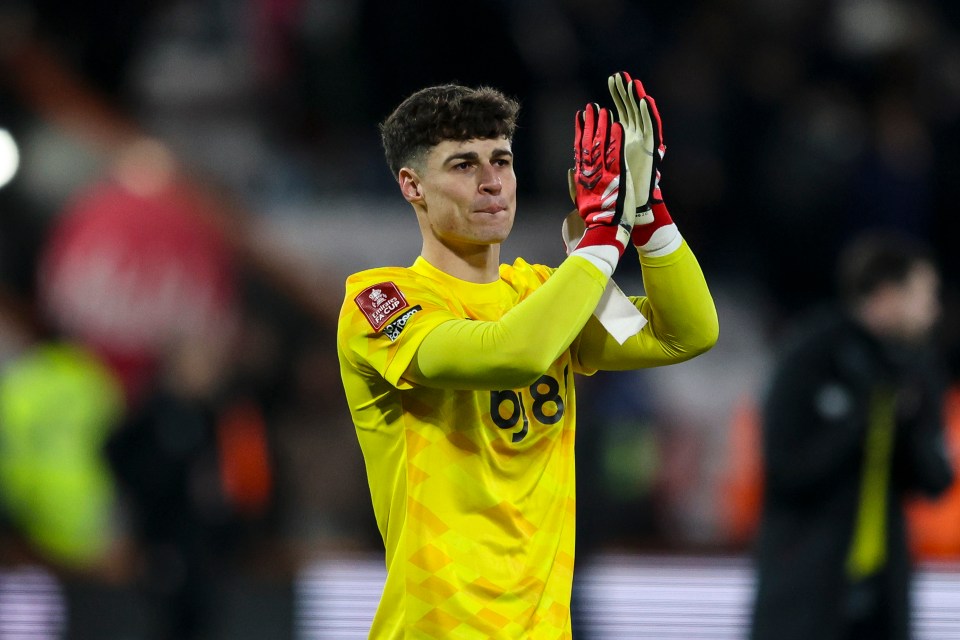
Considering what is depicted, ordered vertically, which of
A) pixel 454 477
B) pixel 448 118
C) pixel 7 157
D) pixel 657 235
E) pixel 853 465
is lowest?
pixel 853 465

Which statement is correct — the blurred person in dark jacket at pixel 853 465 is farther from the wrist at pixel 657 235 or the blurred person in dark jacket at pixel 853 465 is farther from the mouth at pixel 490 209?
the mouth at pixel 490 209

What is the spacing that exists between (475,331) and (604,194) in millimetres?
391

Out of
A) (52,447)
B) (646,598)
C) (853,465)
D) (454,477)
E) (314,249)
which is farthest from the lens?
(314,249)

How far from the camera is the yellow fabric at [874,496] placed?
5285mm

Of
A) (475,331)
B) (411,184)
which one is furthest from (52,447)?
(475,331)

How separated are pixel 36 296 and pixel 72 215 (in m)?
0.62

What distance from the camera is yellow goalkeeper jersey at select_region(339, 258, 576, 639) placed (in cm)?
310

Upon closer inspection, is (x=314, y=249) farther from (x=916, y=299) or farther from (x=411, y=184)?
(x=411, y=184)

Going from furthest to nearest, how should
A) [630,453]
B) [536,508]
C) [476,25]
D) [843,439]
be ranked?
[476,25] < [630,453] < [843,439] < [536,508]

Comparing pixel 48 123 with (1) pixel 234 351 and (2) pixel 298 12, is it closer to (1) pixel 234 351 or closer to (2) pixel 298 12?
(2) pixel 298 12

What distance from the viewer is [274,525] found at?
755cm

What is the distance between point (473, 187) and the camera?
10.4 ft

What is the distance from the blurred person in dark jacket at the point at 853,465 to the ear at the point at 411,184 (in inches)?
96.7

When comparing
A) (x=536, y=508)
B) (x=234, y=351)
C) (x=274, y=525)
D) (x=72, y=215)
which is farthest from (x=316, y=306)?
(x=536, y=508)
